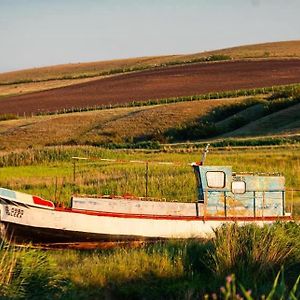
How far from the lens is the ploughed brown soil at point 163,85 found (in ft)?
260

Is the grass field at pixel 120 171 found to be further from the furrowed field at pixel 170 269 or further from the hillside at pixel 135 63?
the hillside at pixel 135 63

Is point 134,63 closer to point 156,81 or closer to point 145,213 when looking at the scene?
point 156,81

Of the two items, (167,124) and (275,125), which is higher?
(167,124)

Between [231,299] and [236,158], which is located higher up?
[236,158]

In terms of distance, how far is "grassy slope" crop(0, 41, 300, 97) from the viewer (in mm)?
111037

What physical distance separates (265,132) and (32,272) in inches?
1645

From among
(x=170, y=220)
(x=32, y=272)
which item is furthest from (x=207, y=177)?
(x=32, y=272)

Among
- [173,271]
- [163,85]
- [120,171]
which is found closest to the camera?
[173,271]

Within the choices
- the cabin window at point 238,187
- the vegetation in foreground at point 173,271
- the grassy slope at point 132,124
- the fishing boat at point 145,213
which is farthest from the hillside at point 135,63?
the vegetation in foreground at point 173,271

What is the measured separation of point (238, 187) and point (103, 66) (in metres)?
120

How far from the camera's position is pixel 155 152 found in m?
44.1

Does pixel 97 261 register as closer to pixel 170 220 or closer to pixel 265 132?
pixel 170 220

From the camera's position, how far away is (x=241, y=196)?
66.2 feet

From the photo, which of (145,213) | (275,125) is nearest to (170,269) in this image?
(145,213)
